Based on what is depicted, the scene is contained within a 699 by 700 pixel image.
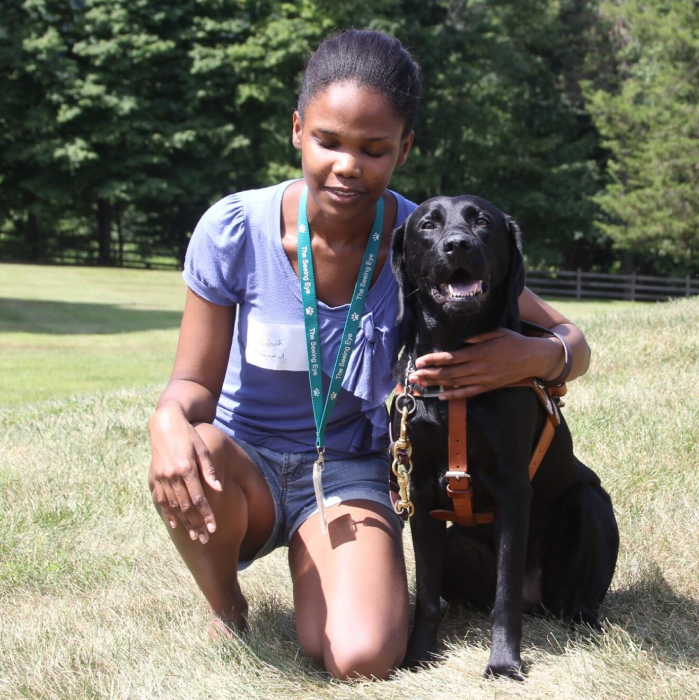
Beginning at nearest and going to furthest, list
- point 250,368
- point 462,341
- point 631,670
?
1. point 631,670
2. point 462,341
3. point 250,368

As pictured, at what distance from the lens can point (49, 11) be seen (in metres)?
32.6

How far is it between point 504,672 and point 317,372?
1.05m

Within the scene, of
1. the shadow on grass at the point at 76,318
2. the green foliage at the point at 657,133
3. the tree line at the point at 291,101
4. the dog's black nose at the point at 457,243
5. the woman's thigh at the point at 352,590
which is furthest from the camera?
the tree line at the point at 291,101

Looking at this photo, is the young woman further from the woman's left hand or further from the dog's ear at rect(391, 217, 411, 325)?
the dog's ear at rect(391, 217, 411, 325)

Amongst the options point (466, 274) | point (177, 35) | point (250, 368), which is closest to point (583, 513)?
point (466, 274)

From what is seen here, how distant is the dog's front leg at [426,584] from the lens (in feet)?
9.22

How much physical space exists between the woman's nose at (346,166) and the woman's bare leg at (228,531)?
872 mm

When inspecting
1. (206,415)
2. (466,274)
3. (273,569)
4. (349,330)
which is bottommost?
(273,569)

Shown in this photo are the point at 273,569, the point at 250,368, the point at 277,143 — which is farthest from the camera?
the point at 277,143

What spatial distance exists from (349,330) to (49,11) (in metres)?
33.6

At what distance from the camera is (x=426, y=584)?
2822 millimetres

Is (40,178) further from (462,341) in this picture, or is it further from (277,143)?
(462,341)

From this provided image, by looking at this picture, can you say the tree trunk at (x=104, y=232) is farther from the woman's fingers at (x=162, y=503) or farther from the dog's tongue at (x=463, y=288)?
the dog's tongue at (x=463, y=288)

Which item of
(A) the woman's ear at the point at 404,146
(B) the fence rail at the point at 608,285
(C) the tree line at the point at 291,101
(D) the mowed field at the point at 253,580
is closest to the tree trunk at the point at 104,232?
(C) the tree line at the point at 291,101
